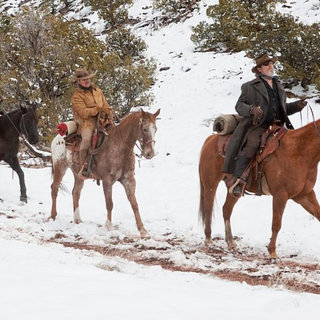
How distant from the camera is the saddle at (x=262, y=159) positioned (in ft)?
21.8

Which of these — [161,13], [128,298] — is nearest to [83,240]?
[128,298]

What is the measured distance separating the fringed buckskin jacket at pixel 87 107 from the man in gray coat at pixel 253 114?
3.07m

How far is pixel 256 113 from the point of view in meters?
6.49

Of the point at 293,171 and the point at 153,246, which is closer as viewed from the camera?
the point at 293,171

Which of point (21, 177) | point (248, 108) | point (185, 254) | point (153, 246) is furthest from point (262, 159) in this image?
point (21, 177)

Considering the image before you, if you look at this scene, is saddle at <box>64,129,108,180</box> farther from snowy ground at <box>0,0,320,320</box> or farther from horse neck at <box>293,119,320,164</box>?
horse neck at <box>293,119,320,164</box>

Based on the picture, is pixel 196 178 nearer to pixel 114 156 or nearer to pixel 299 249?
pixel 114 156

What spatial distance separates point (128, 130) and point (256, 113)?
2.76 meters

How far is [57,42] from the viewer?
17266 mm

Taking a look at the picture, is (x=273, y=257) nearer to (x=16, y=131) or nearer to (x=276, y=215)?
(x=276, y=215)

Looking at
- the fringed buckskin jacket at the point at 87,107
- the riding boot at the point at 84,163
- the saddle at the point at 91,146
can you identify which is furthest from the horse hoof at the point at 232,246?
the fringed buckskin jacket at the point at 87,107

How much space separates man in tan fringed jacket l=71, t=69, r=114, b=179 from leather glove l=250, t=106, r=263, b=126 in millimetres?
3368

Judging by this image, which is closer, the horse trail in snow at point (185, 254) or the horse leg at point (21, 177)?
the horse trail in snow at point (185, 254)

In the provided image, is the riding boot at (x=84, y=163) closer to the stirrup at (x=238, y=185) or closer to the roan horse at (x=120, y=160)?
the roan horse at (x=120, y=160)
